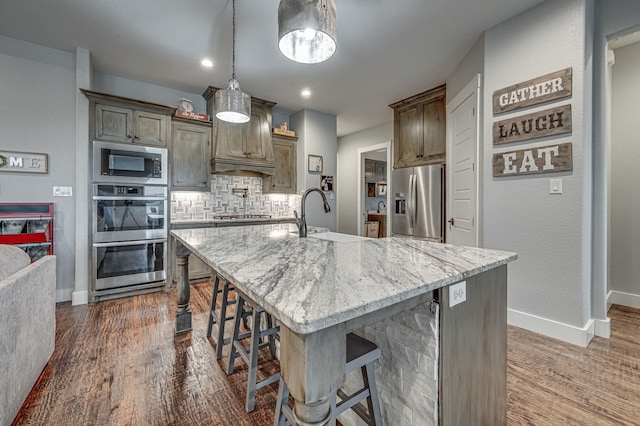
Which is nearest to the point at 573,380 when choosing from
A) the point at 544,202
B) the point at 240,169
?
the point at 544,202

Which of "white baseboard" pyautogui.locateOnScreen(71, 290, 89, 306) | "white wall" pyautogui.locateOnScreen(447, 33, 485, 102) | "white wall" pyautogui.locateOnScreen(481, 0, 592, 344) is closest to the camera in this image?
"white wall" pyautogui.locateOnScreen(481, 0, 592, 344)

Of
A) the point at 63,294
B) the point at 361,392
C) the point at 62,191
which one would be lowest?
the point at 63,294

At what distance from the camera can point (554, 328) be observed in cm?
222

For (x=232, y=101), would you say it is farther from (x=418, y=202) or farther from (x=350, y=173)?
(x=350, y=173)

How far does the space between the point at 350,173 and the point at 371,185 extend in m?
1.40

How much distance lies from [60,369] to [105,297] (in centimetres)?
155

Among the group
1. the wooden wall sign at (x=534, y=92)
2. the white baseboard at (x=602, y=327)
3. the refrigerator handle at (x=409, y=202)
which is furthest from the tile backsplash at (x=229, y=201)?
the white baseboard at (x=602, y=327)

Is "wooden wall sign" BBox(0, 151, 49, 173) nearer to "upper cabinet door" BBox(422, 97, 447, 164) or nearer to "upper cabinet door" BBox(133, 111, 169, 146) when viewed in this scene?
"upper cabinet door" BBox(133, 111, 169, 146)

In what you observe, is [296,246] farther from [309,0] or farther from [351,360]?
[309,0]

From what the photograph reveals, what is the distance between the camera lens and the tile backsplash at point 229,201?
4.10 meters

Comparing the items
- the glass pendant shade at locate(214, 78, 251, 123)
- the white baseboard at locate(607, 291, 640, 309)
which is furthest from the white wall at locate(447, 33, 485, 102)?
the white baseboard at locate(607, 291, 640, 309)

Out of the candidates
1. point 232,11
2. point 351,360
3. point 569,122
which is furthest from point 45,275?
point 569,122

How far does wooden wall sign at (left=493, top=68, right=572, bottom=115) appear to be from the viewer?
2133 millimetres

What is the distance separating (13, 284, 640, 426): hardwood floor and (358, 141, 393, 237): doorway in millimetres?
3925
